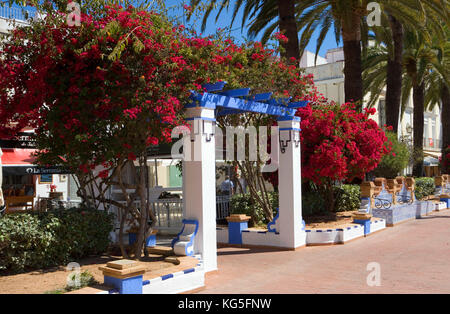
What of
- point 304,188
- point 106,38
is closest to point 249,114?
point 304,188

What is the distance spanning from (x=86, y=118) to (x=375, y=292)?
464cm

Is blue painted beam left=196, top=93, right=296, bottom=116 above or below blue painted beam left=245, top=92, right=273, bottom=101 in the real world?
below

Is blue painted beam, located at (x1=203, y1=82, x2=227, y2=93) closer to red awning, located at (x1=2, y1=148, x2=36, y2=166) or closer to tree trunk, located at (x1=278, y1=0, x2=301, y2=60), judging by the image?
red awning, located at (x1=2, y1=148, x2=36, y2=166)

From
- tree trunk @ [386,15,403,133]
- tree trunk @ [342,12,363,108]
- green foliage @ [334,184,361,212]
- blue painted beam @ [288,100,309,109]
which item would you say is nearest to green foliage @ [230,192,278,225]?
green foliage @ [334,184,361,212]

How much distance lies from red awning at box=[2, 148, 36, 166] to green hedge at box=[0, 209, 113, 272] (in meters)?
4.32

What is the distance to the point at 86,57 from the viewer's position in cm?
639

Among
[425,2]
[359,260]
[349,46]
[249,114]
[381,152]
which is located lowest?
[359,260]

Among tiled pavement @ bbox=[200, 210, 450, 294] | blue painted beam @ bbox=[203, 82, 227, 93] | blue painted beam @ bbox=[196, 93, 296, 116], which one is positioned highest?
blue painted beam @ bbox=[203, 82, 227, 93]

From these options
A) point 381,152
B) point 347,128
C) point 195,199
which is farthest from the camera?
point 381,152

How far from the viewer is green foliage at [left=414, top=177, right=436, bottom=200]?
20189 millimetres

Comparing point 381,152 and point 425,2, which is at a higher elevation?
point 425,2

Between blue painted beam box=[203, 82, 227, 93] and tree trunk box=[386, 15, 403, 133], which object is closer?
blue painted beam box=[203, 82, 227, 93]

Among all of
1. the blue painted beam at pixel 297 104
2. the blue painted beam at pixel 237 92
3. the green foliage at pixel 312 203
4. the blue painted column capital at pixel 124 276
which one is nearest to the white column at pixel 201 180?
the blue painted beam at pixel 237 92

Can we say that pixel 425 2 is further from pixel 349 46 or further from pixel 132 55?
pixel 132 55
